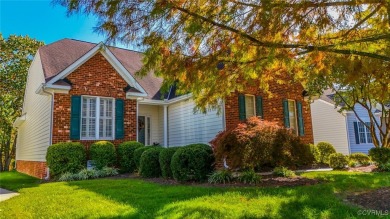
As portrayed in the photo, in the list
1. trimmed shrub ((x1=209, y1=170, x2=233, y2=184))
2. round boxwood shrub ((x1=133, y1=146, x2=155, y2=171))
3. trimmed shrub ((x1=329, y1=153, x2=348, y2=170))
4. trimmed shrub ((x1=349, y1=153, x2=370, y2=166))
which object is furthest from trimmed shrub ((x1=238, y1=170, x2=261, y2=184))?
trimmed shrub ((x1=349, y1=153, x2=370, y2=166))

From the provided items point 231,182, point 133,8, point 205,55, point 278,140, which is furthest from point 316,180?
point 133,8

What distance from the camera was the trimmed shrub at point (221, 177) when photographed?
834cm

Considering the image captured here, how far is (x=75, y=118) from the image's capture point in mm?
11719

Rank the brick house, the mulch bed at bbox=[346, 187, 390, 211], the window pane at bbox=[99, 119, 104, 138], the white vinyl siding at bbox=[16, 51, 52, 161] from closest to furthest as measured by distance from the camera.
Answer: the mulch bed at bbox=[346, 187, 390, 211], the brick house, the white vinyl siding at bbox=[16, 51, 52, 161], the window pane at bbox=[99, 119, 104, 138]

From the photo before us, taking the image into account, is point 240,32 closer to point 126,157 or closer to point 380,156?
point 126,157

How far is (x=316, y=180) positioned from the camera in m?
8.24

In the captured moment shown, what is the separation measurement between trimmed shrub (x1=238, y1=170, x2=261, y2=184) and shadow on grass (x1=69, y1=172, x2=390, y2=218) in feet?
3.73

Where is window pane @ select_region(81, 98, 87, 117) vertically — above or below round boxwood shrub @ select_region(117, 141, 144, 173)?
above

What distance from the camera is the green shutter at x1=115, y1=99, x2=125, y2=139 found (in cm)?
1279

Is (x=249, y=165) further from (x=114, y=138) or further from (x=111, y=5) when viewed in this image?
(x=114, y=138)

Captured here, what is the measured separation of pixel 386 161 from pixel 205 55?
33.3 ft

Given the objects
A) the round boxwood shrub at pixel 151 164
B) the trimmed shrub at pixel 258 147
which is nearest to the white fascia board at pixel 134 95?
the round boxwood shrub at pixel 151 164

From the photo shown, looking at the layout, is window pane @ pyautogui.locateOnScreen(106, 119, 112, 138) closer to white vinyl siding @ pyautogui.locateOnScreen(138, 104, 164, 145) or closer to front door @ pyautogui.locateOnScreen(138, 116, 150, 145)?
white vinyl siding @ pyautogui.locateOnScreen(138, 104, 164, 145)

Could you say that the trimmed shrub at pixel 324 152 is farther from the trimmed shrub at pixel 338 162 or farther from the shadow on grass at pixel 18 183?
the shadow on grass at pixel 18 183
